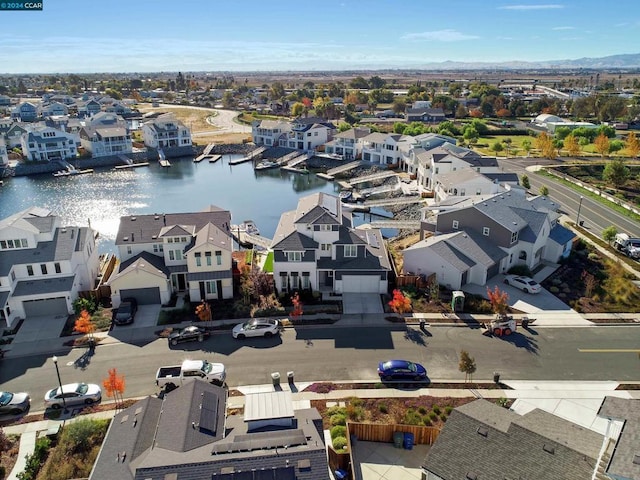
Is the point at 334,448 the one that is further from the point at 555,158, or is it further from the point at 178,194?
the point at 555,158

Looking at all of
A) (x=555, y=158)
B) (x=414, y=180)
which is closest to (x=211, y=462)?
(x=414, y=180)

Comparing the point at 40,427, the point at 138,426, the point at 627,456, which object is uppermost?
the point at 627,456

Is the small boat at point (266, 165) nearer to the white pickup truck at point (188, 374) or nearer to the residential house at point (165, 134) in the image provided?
the residential house at point (165, 134)

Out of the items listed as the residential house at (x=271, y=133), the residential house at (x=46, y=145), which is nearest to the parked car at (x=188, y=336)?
the residential house at (x=46, y=145)

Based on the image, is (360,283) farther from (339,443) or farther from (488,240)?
(339,443)

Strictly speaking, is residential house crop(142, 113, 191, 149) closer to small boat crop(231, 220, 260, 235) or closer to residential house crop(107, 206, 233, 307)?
small boat crop(231, 220, 260, 235)

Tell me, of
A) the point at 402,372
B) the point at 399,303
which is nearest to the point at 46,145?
the point at 399,303
